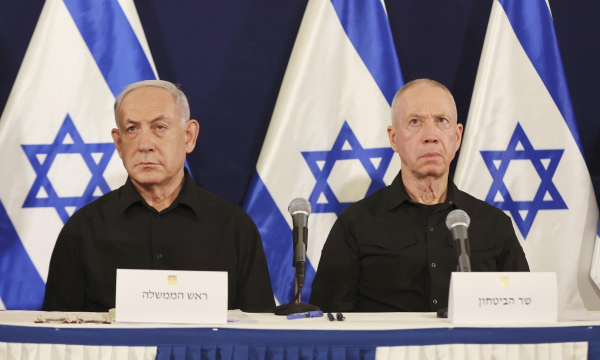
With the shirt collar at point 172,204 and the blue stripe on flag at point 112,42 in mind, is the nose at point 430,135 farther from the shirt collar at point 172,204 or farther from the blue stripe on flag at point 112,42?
the blue stripe on flag at point 112,42

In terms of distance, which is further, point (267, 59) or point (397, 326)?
point (267, 59)

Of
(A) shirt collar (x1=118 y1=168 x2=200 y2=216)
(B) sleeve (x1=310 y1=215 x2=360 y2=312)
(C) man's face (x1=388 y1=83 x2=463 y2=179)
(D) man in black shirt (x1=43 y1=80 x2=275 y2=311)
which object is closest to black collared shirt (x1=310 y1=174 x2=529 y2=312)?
(B) sleeve (x1=310 y1=215 x2=360 y2=312)

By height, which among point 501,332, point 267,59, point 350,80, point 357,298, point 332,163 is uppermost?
point 267,59

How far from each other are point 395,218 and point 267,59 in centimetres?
128

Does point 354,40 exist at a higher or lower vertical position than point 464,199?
higher

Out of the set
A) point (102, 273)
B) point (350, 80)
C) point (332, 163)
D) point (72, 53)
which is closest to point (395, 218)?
point (332, 163)

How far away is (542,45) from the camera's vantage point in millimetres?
3691

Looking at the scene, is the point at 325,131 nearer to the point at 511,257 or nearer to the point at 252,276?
the point at 252,276

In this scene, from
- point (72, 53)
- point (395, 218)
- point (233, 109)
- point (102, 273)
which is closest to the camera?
point (102, 273)

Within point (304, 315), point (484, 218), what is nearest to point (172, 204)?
point (304, 315)

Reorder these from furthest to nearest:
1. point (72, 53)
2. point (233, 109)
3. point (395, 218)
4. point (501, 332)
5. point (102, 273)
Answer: point (233, 109) < point (72, 53) < point (395, 218) < point (102, 273) < point (501, 332)

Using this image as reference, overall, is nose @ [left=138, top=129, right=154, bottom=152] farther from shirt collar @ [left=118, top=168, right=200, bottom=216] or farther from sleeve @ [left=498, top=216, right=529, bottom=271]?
sleeve @ [left=498, top=216, right=529, bottom=271]

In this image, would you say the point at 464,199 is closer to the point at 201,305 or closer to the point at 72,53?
the point at 201,305

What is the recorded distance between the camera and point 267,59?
399 cm
